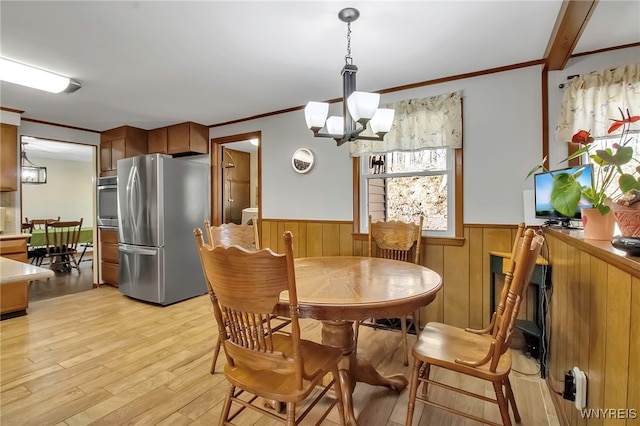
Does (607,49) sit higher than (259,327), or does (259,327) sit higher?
(607,49)

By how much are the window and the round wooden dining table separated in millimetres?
951

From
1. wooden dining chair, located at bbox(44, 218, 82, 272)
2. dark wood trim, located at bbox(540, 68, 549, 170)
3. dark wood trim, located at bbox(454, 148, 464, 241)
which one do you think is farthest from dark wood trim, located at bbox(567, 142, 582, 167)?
wooden dining chair, located at bbox(44, 218, 82, 272)

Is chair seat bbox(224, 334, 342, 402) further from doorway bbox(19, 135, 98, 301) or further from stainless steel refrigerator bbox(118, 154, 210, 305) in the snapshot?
doorway bbox(19, 135, 98, 301)

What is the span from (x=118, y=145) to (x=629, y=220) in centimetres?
511

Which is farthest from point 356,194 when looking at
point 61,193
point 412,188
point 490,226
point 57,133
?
point 61,193

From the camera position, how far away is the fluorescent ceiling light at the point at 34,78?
236cm

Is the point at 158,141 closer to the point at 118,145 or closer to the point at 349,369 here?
the point at 118,145

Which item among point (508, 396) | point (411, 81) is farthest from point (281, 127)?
point (508, 396)

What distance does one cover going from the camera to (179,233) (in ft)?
12.1

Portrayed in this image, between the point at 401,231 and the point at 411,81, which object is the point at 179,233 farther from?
the point at 411,81

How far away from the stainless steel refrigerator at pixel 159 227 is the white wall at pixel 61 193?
4219 mm

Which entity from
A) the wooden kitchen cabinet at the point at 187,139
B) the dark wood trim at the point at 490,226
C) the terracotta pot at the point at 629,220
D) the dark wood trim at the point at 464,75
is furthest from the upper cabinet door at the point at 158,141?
the terracotta pot at the point at 629,220

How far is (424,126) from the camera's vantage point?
275 centimetres

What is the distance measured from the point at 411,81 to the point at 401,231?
1.38 metres
